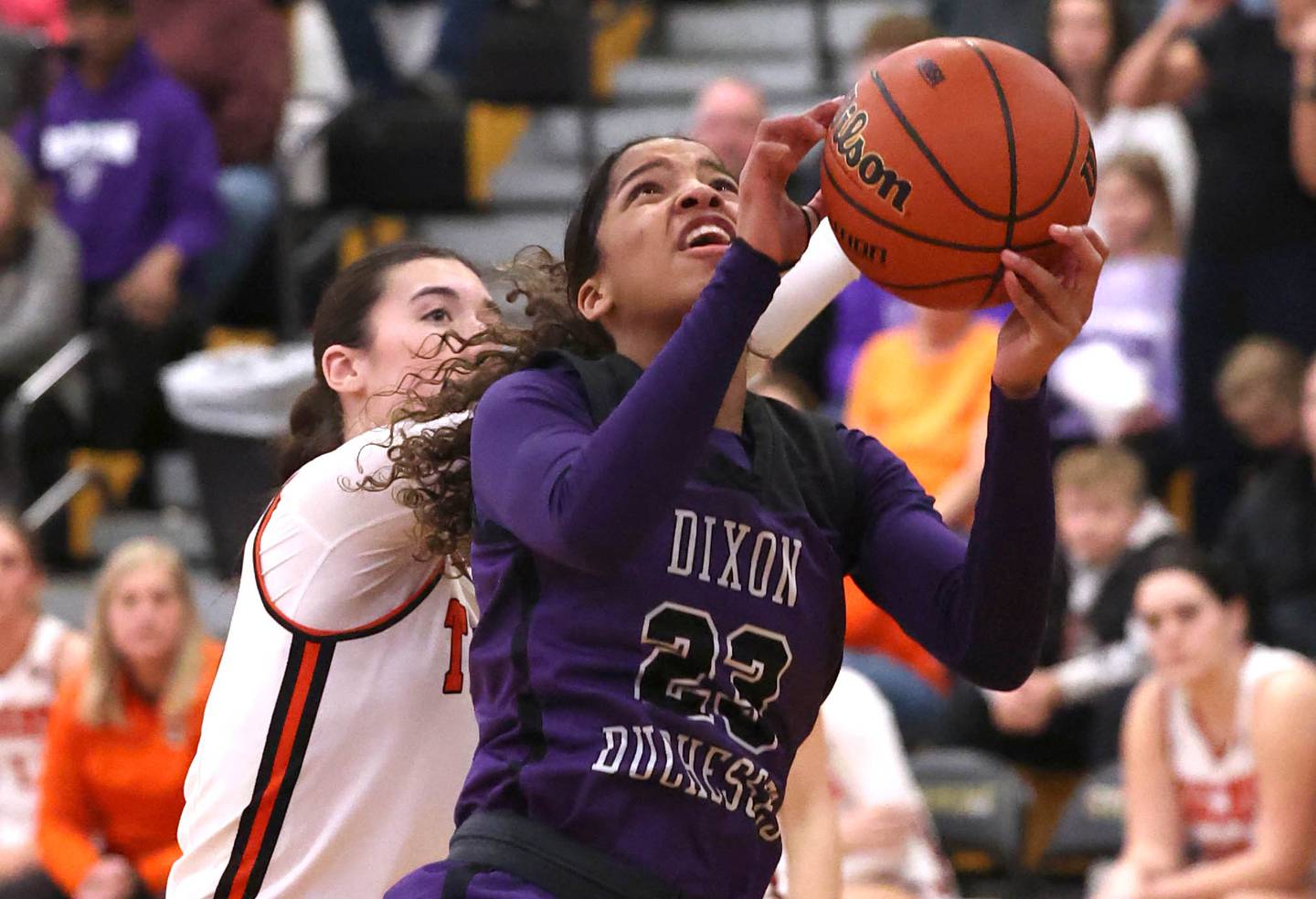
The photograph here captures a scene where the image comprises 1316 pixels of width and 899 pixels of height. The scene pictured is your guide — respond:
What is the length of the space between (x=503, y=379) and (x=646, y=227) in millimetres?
247

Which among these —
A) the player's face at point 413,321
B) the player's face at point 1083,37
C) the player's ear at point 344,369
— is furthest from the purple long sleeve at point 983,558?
the player's face at point 1083,37

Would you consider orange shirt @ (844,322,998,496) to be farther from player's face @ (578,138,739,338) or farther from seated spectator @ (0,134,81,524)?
player's face @ (578,138,739,338)

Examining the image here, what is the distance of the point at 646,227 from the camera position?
8.18 feet

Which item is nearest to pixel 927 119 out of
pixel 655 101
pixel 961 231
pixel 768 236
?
pixel 961 231

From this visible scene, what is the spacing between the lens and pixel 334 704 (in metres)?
2.92

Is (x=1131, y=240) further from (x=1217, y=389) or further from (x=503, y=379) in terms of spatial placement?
(x=503, y=379)

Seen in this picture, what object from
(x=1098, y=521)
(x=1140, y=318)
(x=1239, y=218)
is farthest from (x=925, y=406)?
(x=1239, y=218)

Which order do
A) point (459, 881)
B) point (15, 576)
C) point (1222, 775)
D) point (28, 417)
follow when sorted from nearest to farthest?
1. point (459, 881)
2. point (1222, 775)
3. point (15, 576)
4. point (28, 417)

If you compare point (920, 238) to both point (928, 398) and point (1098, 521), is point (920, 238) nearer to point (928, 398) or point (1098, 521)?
point (1098, 521)

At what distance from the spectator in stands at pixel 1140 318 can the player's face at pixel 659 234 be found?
163 inches

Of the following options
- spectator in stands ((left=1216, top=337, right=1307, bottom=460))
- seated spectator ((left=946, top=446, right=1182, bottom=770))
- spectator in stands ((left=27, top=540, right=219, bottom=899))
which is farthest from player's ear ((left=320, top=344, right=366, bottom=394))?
spectator in stands ((left=1216, top=337, right=1307, bottom=460))

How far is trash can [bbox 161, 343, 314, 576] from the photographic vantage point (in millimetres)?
7160

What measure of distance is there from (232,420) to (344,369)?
4155 mm

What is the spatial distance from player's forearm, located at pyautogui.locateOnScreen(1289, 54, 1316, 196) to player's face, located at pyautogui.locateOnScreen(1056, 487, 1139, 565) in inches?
43.4
